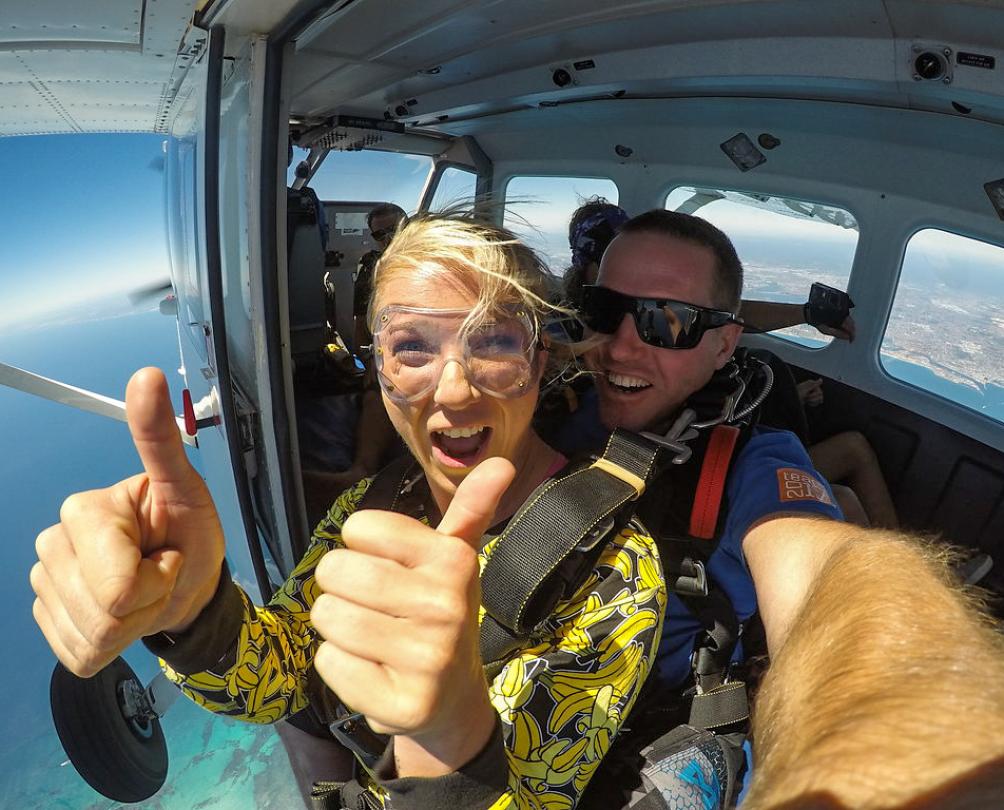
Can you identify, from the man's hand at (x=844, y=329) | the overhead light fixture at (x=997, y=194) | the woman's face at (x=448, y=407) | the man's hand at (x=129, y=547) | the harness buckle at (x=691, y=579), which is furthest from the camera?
the man's hand at (x=844, y=329)

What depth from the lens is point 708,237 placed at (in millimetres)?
1472

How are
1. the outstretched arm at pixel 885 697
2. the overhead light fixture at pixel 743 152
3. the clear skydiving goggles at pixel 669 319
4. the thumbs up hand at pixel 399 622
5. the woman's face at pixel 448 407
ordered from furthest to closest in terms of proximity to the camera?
the overhead light fixture at pixel 743 152 < the clear skydiving goggles at pixel 669 319 < the woman's face at pixel 448 407 < the thumbs up hand at pixel 399 622 < the outstretched arm at pixel 885 697

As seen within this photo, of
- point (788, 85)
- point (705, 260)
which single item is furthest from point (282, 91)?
point (788, 85)

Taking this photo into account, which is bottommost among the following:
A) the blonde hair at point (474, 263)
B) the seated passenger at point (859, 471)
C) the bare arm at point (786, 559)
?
the seated passenger at point (859, 471)

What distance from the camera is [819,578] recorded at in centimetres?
84

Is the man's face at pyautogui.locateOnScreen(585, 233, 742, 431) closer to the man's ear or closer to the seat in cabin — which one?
the man's ear

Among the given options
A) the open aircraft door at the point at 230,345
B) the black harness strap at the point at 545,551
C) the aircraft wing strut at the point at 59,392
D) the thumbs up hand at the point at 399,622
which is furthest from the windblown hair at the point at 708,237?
the aircraft wing strut at the point at 59,392

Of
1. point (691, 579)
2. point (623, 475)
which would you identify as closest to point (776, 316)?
point (691, 579)

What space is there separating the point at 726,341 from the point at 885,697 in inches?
46.7

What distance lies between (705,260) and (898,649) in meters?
1.10

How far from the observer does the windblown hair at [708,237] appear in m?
1.46

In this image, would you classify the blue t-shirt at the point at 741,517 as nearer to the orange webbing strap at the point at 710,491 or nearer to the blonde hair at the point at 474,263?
the orange webbing strap at the point at 710,491

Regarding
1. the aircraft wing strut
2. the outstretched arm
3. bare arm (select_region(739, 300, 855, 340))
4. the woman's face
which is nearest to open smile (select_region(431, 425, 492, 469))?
the woman's face

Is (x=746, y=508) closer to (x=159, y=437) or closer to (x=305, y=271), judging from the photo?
(x=159, y=437)
